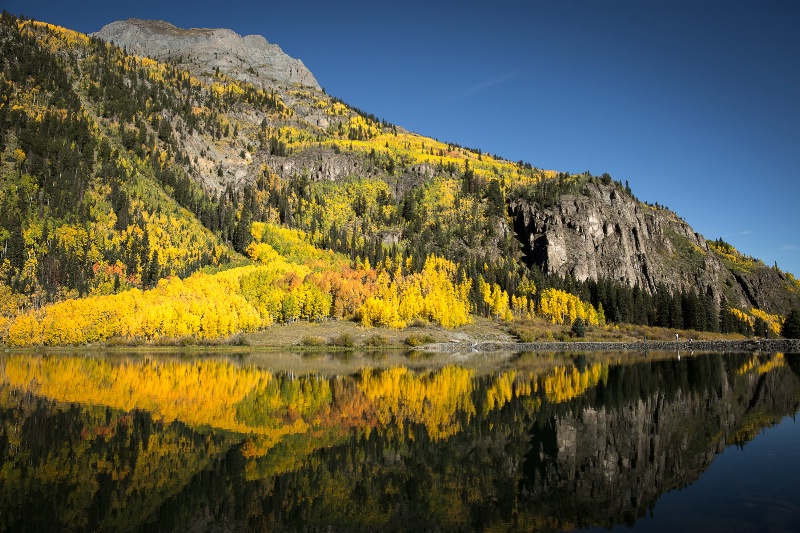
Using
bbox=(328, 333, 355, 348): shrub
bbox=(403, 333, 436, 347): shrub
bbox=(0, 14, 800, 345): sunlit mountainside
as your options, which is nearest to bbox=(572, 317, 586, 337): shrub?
bbox=(0, 14, 800, 345): sunlit mountainside

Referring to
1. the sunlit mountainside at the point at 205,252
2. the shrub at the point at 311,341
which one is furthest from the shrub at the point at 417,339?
the shrub at the point at 311,341

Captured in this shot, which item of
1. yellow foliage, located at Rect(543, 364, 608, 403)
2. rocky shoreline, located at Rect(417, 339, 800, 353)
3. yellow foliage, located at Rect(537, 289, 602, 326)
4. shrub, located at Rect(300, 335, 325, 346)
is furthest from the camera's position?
yellow foliage, located at Rect(537, 289, 602, 326)

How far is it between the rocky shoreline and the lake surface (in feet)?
219

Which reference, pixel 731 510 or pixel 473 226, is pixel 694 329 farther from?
pixel 731 510

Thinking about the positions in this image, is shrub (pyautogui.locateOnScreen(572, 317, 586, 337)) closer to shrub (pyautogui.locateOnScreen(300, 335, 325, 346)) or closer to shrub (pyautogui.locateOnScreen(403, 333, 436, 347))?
shrub (pyautogui.locateOnScreen(403, 333, 436, 347))

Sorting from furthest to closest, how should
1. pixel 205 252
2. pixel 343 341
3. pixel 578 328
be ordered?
1. pixel 205 252
2. pixel 578 328
3. pixel 343 341

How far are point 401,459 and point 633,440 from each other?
11675 mm

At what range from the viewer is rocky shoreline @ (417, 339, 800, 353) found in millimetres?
107369

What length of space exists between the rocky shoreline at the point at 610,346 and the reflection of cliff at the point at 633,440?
212 feet

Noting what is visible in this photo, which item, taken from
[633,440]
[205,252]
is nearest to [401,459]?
[633,440]

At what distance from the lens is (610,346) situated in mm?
114312

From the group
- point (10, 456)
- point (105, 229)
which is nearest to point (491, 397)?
point (10, 456)

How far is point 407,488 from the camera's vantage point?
18.4 m

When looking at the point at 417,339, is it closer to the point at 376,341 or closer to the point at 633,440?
the point at 376,341
